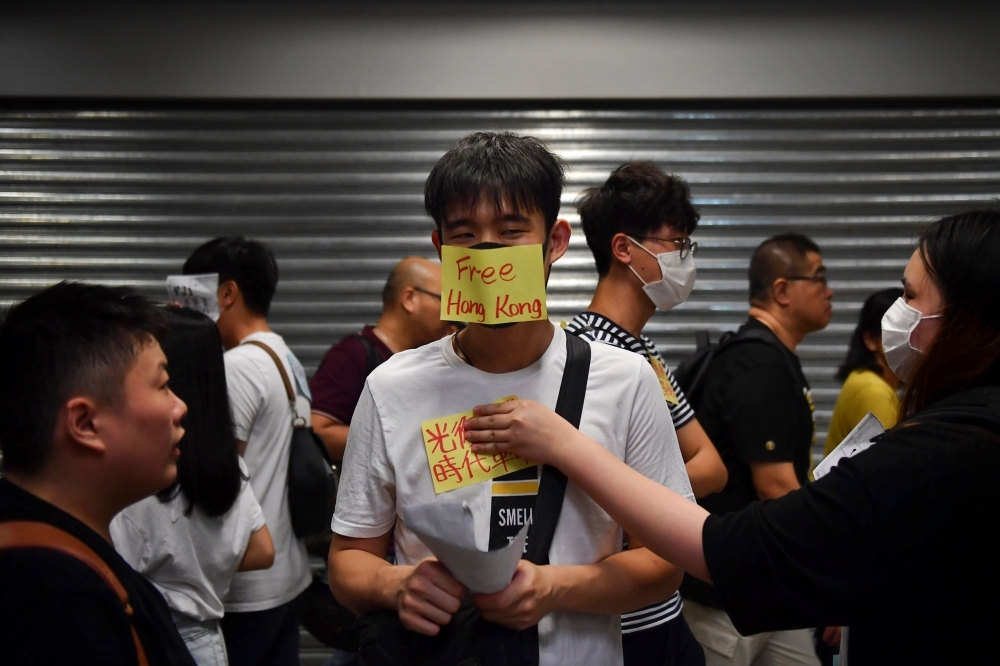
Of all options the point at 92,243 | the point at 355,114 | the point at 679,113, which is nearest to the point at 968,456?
the point at 679,113

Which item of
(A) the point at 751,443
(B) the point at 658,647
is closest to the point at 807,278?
(A) the point at 751,443

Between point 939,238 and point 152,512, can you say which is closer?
point 939,238

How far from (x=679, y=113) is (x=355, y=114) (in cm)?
206

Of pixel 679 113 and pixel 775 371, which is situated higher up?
pixel 679 113

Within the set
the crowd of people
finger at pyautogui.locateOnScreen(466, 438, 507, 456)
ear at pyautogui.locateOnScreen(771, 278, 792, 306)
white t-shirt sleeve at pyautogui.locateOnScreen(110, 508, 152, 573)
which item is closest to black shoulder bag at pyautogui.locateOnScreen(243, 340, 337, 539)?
white t-shirt sleeve at pyautogui.locateOnScreen(110, 508, 152, 573)

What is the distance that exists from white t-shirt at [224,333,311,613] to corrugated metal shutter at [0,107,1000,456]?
1982 millimetres

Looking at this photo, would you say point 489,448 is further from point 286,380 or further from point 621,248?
point 286,380

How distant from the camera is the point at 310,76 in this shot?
208 inches

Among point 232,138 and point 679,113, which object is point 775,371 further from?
point 232,138

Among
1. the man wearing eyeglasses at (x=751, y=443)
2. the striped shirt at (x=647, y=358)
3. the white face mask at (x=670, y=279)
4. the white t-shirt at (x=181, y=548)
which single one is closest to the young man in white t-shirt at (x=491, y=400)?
the striped shirt at (x=647, y=358)

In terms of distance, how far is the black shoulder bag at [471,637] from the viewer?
5.06 ft

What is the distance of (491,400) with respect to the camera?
1.75 metres

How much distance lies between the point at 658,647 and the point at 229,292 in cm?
247

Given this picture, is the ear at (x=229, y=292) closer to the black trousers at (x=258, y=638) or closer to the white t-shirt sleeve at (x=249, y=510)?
the white t-shirt sleeve at (x=249, y=510)
